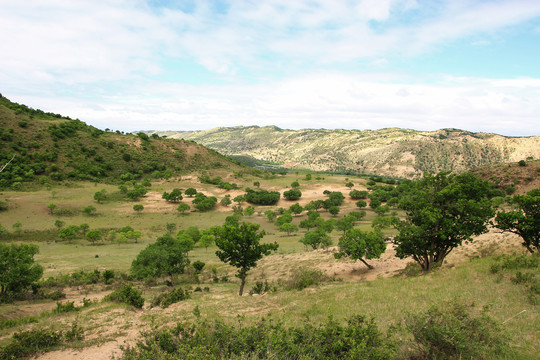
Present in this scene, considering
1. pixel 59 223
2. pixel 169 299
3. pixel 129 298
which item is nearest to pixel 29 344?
pixel 129 298

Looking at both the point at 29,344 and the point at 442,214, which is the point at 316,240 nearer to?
the point at 442,214

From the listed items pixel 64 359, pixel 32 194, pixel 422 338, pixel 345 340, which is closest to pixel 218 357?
pixel 345 340

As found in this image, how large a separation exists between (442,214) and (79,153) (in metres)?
111

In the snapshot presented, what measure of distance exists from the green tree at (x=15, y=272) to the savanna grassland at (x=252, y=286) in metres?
2.05

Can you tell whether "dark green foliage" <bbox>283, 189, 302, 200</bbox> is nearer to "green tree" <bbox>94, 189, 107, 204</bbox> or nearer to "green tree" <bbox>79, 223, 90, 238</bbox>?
"green tree" <bbox>94, 189, 107, 204</bbox>

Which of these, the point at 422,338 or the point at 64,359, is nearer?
the point at 422,338

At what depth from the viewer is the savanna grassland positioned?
11031mm

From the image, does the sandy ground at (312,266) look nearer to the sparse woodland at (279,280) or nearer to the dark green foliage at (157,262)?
the sparse woodland at (279,280)

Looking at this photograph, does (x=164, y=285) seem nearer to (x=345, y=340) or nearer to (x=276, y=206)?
(x=345, y=340)

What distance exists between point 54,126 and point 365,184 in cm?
11836

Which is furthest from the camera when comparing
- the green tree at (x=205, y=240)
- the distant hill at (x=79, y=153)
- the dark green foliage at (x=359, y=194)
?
the distant hill at (x=79, y=153)

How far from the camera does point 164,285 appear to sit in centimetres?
2686

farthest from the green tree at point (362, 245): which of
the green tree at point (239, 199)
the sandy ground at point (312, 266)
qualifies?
the green tree at point (239, 199)

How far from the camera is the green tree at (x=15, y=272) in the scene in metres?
20.8
